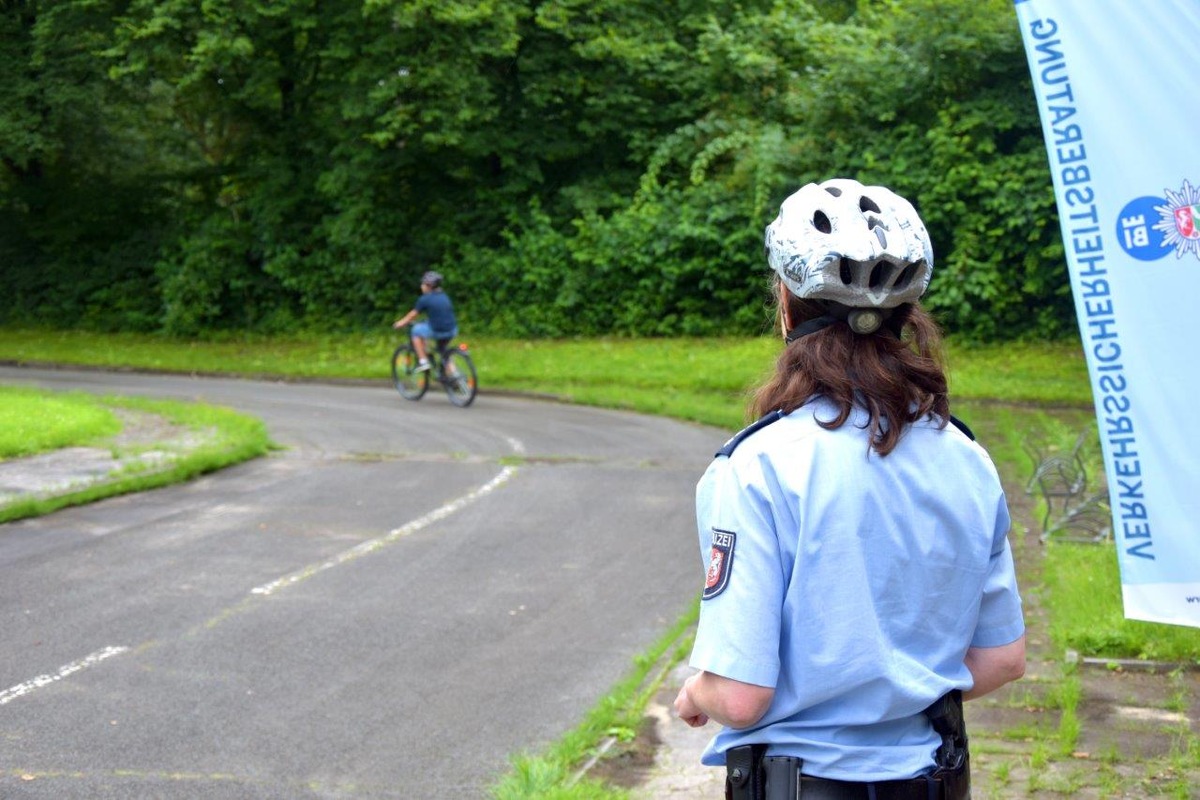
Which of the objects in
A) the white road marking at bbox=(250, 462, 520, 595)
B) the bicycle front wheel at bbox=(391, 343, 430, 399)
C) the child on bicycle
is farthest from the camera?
the bicycle front wheel at bbox=(391, 343, 430, 399)

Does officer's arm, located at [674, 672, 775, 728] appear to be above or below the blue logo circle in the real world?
below

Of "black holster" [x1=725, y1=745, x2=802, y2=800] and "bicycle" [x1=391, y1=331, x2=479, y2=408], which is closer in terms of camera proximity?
"black holster" [x1=725, y1=745, x2=802, y2=800]

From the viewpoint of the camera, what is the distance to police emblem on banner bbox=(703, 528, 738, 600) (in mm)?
2330

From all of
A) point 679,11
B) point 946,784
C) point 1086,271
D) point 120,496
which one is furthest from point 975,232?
point 946,784

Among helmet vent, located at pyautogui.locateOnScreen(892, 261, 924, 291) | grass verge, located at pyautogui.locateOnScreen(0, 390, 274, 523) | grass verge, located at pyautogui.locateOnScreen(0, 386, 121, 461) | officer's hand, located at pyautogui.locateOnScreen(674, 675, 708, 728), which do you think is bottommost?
grass verge, located at pyautogui.locateOnScreen(0, 390, 274, 523)

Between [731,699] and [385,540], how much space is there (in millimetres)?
7723

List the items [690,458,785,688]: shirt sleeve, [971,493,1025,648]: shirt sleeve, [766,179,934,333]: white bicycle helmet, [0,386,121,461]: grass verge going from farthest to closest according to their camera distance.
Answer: [0,386,121,461]: grass verge < [971,493,1025,648]: shirt sleeve < [766,179,934,333]: white bicycle helmet < [690,458,785,688]: shirt sleeve

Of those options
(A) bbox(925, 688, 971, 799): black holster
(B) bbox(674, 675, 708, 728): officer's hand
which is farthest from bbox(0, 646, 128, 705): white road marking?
(A) bbox(925, 688, 971, 799): black holster

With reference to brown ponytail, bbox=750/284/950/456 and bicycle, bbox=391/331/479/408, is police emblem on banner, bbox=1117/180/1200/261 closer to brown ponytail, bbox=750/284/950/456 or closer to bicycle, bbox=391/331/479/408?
brown ponytail, bbox=750/284/950/456

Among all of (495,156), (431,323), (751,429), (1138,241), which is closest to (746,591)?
(751,429)

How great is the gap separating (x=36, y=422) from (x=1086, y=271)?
12458 millimetres

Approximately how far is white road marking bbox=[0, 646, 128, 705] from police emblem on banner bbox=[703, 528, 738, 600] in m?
4.80

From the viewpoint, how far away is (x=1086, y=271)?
189 inches

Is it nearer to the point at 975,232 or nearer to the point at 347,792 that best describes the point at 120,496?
the point at 347,792
